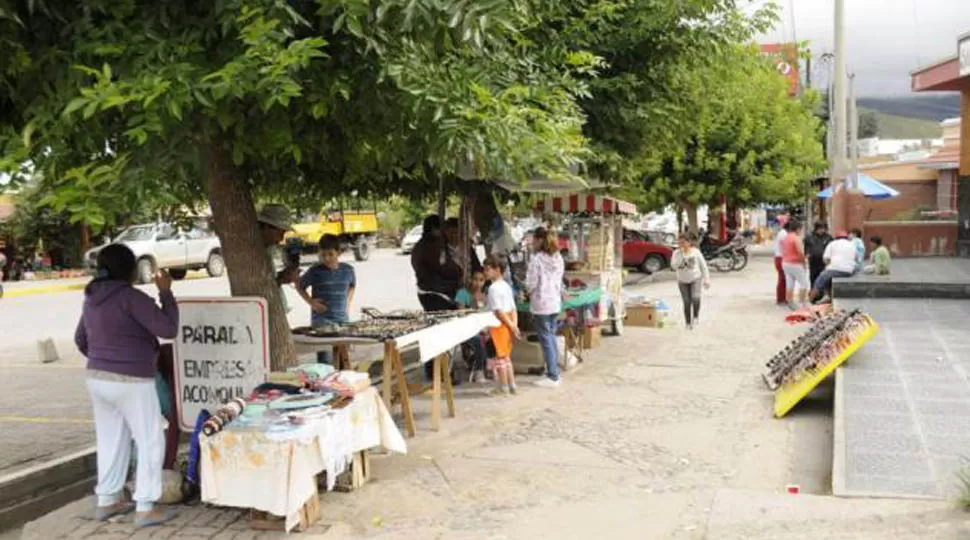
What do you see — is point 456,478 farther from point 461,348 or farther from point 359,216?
point 359,216

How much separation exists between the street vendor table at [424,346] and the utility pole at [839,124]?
39.1 ft

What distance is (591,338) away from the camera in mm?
12812

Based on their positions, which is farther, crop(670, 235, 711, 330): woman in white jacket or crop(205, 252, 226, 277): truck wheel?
crop(205, 252, 226, 277): truck wheel

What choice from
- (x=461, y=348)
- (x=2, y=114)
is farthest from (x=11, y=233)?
(x=2, y=114)

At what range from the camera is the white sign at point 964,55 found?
1811 cm

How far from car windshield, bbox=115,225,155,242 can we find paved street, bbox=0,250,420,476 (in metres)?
3.28

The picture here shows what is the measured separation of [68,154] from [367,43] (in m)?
1.83

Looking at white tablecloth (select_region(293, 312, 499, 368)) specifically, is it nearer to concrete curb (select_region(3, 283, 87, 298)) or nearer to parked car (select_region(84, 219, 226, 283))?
parked car (select_region(84, 219, 226, 283))

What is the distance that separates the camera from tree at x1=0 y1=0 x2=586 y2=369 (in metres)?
4.43

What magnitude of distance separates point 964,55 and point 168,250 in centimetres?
2276

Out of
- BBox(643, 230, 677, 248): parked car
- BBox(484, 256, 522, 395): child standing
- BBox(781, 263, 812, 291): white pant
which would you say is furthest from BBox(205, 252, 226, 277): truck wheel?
BBox(484, 256, 522, 395): child standing

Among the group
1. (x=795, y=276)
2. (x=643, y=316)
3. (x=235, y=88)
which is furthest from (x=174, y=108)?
(x=795, y=276)

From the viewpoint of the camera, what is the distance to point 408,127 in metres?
5.55

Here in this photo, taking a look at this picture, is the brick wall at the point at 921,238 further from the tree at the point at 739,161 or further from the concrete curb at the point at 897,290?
the concrete curb at the point at 897,290
